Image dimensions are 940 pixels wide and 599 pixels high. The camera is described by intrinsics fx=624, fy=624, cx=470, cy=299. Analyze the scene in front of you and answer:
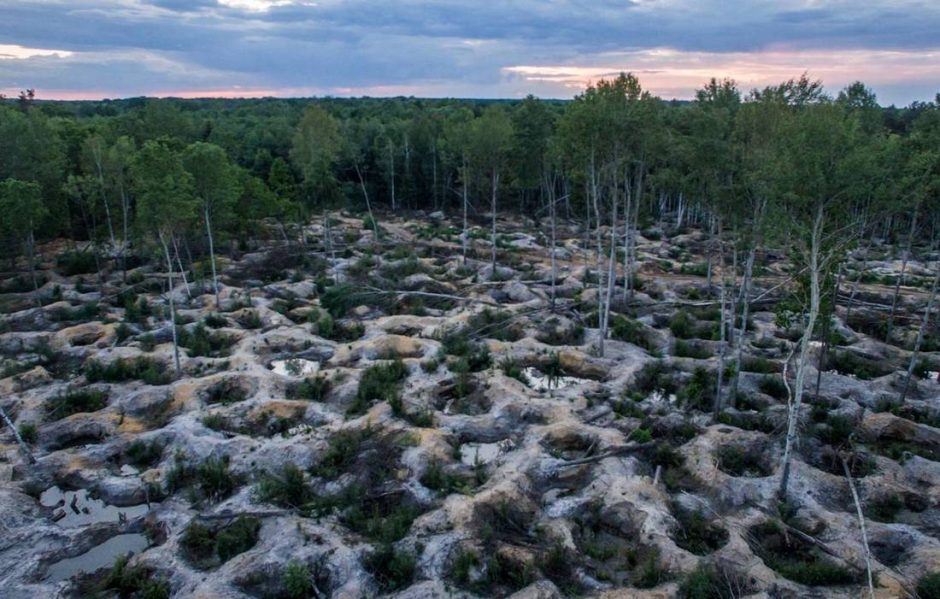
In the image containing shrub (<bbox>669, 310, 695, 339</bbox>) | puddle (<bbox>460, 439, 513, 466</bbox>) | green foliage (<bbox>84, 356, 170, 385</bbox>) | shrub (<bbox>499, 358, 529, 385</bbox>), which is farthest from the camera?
shrub (<bbox>669, 310, 695, 339</bbox>)

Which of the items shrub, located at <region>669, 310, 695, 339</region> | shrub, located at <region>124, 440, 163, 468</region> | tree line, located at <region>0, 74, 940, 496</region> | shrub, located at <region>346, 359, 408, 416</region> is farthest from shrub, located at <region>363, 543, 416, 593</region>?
shrub, located at <region>669, 310, 695, 339</region>

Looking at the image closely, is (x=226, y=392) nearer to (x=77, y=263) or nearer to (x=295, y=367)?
(x=295, y=367)

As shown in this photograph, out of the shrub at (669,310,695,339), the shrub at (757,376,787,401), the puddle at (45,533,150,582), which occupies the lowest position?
the puddle at (45,533,150,582)

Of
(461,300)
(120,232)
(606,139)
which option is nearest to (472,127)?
(461,300)

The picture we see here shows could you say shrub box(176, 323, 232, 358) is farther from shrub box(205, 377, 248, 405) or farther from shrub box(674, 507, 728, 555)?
shrub box(674, 507, 728, 555)

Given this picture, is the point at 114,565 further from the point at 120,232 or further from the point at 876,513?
the point at 120,232

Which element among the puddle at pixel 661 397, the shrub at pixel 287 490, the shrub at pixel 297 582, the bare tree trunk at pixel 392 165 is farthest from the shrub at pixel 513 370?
the bare tree trunk at pixel 392 165
